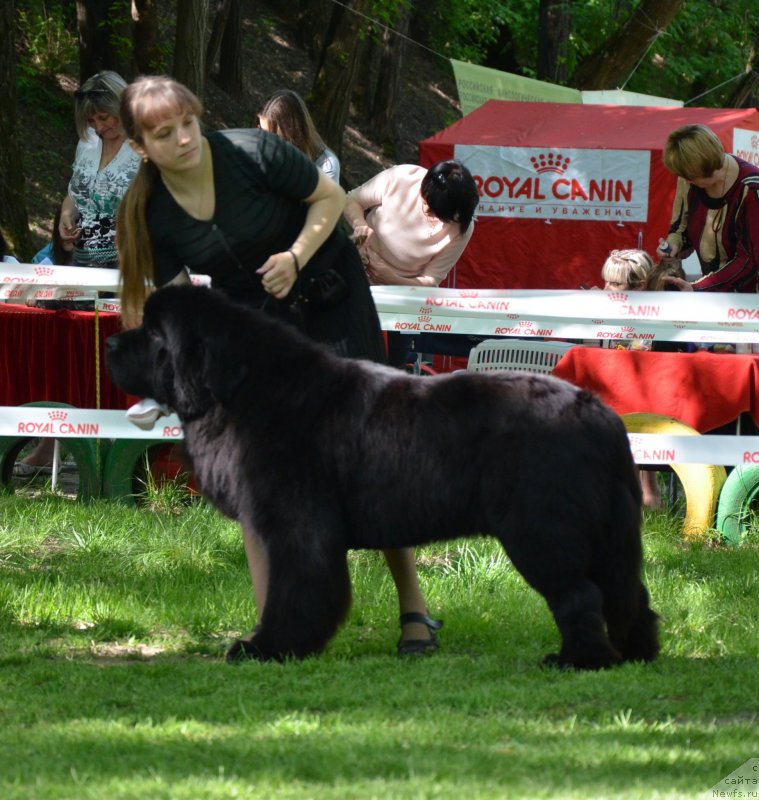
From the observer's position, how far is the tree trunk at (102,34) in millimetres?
18922

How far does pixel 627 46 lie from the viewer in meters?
19.3

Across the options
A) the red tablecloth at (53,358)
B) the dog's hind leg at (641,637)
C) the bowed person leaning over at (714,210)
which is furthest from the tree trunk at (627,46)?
the dog's hind leg at (641,637)

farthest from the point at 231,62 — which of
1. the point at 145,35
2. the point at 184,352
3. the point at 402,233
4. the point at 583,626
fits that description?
the point at 583,626

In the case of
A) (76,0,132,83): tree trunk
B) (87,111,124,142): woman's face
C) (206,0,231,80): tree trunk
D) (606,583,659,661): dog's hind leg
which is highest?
(206,0,231,80): tree trunk

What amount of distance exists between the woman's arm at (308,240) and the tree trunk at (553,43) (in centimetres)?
1917

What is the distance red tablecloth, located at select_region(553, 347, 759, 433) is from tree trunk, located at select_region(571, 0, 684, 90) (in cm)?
1249

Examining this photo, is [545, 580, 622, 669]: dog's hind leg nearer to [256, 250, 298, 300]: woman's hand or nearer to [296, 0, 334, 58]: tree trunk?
[256, 250, 298, 300]: woman's hand

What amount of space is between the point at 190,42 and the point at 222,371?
10.9 meters

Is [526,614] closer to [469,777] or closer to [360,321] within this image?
[360,321]

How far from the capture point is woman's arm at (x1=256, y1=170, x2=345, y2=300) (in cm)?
439

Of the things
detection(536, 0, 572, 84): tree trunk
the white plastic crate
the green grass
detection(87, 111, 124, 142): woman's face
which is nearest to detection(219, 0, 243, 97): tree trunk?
detection(536, 0, 572, 84): tree trunk

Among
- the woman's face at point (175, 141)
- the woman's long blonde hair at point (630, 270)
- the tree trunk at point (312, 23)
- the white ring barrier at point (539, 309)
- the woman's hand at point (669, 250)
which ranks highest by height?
the tree trunk at point (312, 23)

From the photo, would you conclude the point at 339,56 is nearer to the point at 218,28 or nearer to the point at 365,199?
the point at 218,28

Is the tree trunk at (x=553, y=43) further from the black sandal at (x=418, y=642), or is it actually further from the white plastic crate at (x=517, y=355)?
the black sandal at (x=418, y=642)
